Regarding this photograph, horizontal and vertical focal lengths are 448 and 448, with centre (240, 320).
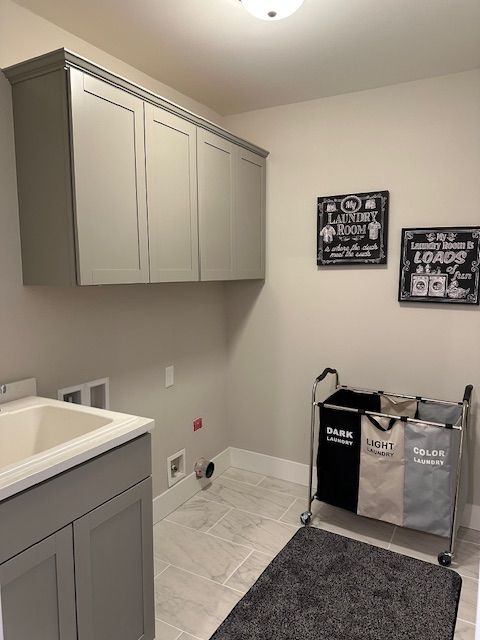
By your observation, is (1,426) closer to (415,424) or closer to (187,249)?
(187,249)

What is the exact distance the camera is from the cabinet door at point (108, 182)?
1.67m

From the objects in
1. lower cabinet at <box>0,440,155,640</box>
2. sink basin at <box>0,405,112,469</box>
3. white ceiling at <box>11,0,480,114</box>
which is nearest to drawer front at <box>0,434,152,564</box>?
lower cabinet at <box>0,440,155,640</box>

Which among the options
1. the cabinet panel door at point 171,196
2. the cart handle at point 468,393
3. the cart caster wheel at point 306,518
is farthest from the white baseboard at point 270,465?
the cabinet panel door at point 171,196

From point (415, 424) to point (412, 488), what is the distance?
1.10 ft

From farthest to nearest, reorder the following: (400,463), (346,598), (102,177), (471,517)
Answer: (471,517) < (400,463) < (346,598) < (102,177)

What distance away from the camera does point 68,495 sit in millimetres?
1322

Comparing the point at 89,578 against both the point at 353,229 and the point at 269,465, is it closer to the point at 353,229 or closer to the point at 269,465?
the point at 269,465

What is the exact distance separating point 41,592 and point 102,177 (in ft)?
4.67

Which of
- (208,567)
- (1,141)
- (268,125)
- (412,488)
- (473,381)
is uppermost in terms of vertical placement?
(268,125)

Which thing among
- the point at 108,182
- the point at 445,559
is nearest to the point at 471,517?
the point at 445,559

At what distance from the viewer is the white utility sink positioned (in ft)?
4.71

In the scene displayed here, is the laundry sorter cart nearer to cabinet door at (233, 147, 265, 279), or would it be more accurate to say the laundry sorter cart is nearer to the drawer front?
cabinet door at (233, 147, 265, 279)

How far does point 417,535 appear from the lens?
2520 mm

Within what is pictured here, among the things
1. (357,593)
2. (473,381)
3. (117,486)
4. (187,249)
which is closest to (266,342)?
(187,249)
